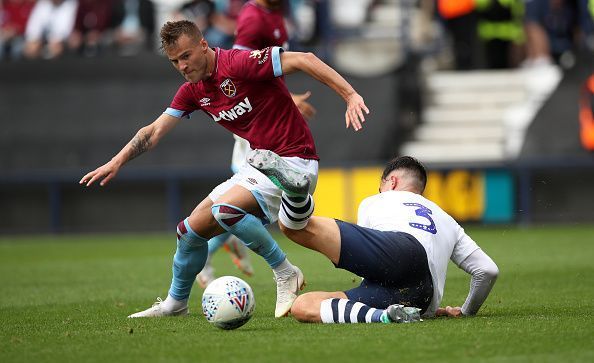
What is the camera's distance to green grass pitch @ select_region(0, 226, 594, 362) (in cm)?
598

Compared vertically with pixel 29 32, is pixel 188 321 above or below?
below

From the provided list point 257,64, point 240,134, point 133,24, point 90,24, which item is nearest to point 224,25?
point 133,24

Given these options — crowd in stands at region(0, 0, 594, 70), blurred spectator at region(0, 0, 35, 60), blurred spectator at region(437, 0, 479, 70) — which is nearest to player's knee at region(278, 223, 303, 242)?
crowd in stands at region(0, 0, 594, 70)

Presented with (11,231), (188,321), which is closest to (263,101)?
(188,321)

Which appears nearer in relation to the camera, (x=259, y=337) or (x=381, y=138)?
(x=259, y=337)

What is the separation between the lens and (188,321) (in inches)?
306

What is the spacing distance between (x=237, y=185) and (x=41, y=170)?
12616 mm

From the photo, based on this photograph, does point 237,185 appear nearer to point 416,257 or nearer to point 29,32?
point 416,257

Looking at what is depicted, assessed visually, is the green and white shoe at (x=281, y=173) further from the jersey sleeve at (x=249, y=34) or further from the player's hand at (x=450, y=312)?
the jersey sleeve at (x=249, y=34)

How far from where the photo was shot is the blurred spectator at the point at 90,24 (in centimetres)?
→ 2006

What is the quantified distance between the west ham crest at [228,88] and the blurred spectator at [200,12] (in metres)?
11.3

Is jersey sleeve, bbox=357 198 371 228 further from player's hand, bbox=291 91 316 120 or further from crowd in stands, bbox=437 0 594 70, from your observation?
crowd in stands, bbox=437 0 594 70

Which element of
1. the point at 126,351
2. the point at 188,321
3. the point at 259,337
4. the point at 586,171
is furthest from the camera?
the point at 586,171

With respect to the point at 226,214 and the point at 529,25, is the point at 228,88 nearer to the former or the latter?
the point at 226,214
